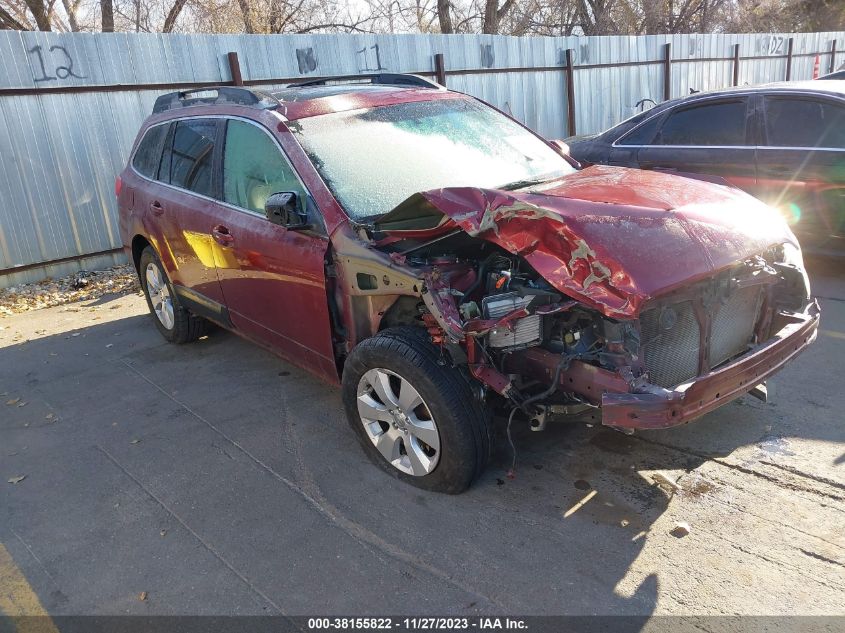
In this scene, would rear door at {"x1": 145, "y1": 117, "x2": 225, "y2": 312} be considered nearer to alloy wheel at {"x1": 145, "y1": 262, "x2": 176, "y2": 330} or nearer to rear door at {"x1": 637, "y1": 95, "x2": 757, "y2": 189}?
alloy wheel at {"x1": 145, "y1": 262, "x2": 176, "y2": 330}

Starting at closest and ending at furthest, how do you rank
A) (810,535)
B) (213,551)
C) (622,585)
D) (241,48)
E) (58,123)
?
(622,585), (810,535), (213,551), (58,123), (241,48)

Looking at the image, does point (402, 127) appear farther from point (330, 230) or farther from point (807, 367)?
point (807, 367)

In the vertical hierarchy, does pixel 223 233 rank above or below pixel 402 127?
below

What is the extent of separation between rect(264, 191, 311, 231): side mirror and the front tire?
745 millimetres

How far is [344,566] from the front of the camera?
116 inches

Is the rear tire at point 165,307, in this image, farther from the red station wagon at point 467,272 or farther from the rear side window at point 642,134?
the rear side window at point 642,134

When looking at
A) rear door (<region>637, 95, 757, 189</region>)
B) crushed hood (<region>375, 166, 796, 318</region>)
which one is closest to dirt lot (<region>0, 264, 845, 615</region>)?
crushed hood (<region>375, 166, 796, 318</region>)

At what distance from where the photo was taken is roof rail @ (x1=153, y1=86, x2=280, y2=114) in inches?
167

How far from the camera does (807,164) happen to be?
5832 mm

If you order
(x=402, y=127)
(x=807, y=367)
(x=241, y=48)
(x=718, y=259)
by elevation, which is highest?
(x=241, y=48)

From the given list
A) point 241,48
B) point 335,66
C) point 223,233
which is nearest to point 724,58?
point 335,66

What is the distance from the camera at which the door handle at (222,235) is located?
4.29 meters

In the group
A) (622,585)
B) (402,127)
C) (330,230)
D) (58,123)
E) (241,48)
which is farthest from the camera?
(241,48)

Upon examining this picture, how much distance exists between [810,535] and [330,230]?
8.55 ft
